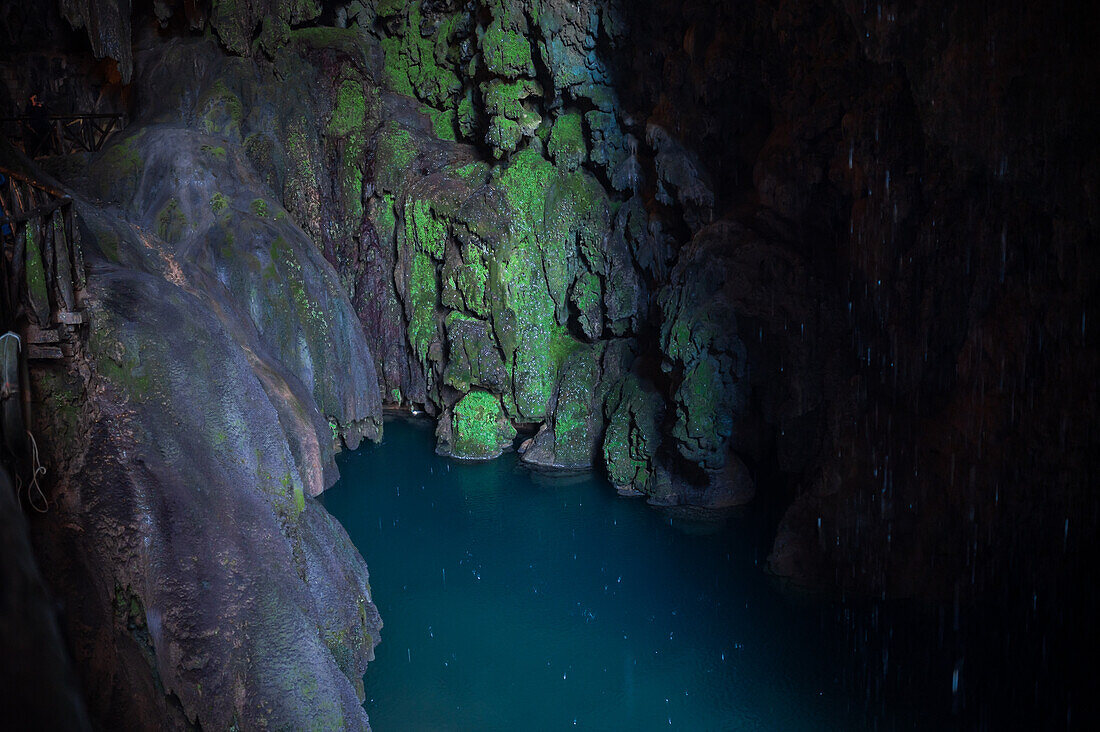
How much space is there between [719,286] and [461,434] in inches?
228

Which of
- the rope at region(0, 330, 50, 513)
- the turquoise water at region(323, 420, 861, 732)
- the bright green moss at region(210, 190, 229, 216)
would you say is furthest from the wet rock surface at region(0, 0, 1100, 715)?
the turquoise water at region(323, 420, 861, 732)

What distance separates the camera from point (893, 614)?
9.38 meters

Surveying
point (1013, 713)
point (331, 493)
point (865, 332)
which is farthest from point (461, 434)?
point (1013, 713)

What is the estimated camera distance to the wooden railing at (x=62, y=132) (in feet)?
38.3

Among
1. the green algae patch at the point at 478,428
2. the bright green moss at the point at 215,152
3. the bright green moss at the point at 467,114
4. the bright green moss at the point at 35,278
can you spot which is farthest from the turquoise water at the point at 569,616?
the bright green moss at the point at 467,114

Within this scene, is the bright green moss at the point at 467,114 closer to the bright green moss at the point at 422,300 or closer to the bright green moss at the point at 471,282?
the bright green moss at the point at 422,300

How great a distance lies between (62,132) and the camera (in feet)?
39.3

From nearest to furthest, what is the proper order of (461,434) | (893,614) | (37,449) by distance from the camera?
(37,449), (893,614), (461,434)

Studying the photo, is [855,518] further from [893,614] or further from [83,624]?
[83,624]

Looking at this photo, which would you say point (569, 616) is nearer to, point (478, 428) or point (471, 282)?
point (478, 428)

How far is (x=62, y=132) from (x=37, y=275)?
873 centimetres

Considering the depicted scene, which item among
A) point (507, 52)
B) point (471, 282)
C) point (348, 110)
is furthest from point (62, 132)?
point (507, 52)

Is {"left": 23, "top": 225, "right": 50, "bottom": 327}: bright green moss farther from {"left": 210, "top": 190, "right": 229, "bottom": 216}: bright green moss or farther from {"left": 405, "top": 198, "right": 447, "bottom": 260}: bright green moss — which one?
{"left": 405, "top": 198, "right": 447, "bottom": 260}: bright green moss

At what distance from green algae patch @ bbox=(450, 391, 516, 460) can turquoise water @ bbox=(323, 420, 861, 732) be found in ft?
2.75
